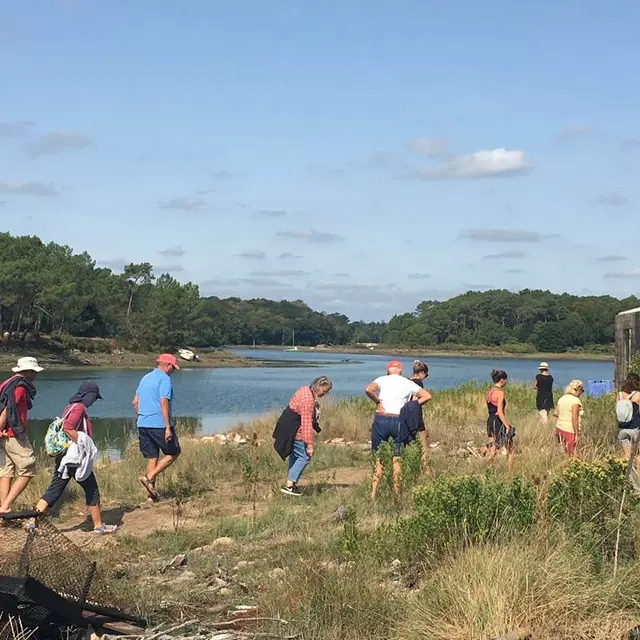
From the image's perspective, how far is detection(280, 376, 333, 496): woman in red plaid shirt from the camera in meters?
9.94

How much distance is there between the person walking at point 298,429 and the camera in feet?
32.6

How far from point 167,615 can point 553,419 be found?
10861 millimetres

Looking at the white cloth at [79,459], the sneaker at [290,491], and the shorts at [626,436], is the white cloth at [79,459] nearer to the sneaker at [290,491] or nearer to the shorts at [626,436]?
the sneaker at [290,491]

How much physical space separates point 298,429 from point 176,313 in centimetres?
9277

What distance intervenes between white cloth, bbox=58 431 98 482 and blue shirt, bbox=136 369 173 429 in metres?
1.31

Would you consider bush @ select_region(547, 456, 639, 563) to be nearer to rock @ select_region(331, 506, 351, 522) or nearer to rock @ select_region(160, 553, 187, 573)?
rock @ select_region(331, 506, 351, 522)

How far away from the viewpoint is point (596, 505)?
6.31 m

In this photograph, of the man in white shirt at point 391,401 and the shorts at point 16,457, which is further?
the man in white shirt at point 391,401

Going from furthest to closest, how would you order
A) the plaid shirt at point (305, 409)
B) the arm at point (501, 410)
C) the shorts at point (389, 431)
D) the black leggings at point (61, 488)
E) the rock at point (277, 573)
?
the arm at point (501, 410)
the plaid shirt at point (305, 409)
the shorts at point (389, 431)
the black leggings at point (61, 488)
the rock at point (277, 573)

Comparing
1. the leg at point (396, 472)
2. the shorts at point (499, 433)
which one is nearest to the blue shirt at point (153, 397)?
the leg at point (396, 472)

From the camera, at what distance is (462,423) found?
57.6 ft

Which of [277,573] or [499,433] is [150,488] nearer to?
[277,573]

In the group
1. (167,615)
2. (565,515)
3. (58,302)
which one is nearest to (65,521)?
(167,615)

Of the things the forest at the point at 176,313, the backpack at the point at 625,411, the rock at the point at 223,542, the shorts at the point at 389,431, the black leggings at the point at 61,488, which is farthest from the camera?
the forest at the point at 176,313
